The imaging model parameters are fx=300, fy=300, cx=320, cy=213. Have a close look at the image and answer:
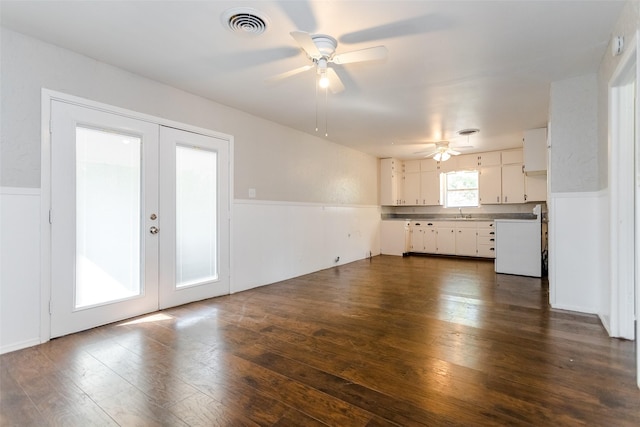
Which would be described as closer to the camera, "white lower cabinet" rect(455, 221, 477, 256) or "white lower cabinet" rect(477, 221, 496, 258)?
"white lower cabinet" rect(477, 221, 496, 258)

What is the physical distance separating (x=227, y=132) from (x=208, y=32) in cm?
170

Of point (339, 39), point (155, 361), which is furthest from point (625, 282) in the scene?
point (155, 361)

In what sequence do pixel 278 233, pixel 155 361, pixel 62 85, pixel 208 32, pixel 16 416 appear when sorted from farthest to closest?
1. pixel 278 233
2. pixel 62 85
3. pixel 208 32
4. pixel 155 361
5. pixel 16 416

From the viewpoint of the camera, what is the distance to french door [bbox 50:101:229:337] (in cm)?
266

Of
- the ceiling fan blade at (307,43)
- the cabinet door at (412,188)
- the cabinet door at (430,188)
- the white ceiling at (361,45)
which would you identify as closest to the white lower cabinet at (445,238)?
the cabinet door at (430,188)

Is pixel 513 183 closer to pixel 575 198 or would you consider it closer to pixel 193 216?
pixel 575 198

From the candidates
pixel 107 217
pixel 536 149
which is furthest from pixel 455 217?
pixel 107 217

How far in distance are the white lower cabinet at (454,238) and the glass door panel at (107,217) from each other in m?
6.42

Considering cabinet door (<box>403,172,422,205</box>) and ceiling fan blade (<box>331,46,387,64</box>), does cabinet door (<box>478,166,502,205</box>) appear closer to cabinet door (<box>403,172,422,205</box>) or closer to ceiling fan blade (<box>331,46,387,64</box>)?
cabinet door (<box>403,172,422,205</box>)

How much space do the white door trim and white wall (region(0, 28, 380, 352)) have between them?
3.86 metres

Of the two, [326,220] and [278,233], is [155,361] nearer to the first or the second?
[278,233]

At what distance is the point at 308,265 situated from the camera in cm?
542

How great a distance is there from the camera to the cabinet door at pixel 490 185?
686cm

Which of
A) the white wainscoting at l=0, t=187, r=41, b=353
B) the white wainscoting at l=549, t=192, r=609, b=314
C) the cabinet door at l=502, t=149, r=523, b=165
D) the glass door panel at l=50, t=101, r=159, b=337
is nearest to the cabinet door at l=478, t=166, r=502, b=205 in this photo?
the cabinet door at l=502, t=149, r=523, b=165
